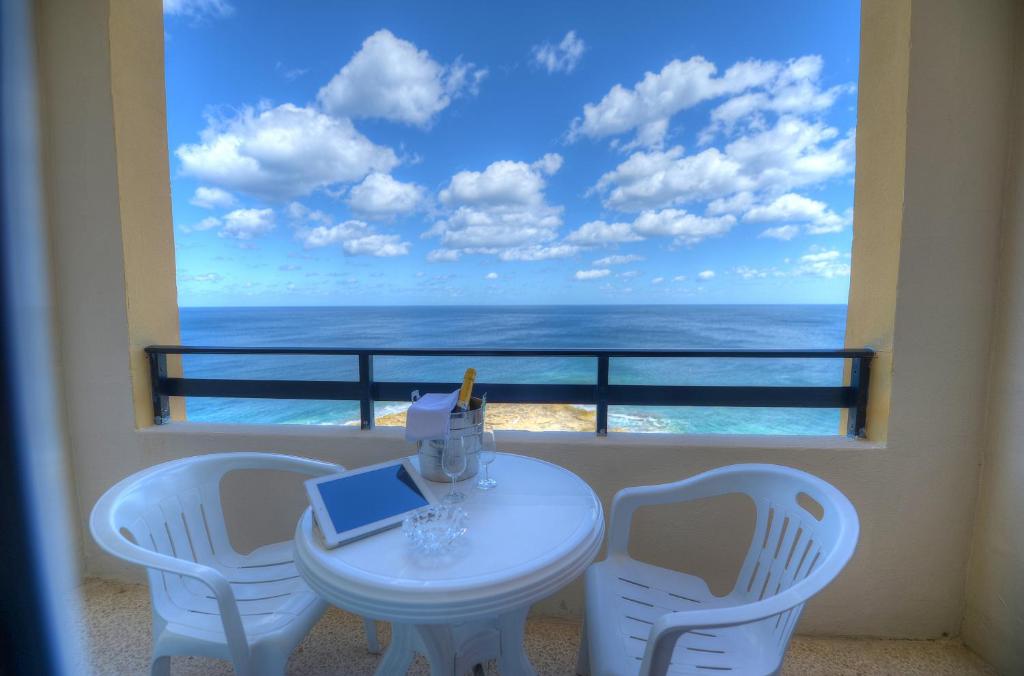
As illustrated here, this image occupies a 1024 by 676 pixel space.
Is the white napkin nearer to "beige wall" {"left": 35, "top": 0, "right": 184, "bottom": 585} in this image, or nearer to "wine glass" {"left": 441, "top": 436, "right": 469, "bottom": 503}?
"wine glass" {"left": 441, "top": 436, "right": 469, "bottom": 503}

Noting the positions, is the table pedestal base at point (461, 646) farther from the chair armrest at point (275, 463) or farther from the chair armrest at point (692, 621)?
the chair armrest at point (275, 463)

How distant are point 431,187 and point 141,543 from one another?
22.1 metres

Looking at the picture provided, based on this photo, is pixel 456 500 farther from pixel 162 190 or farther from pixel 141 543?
pixel 162 190

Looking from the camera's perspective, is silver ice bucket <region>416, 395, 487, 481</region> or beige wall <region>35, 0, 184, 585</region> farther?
beige wall <region>35, 0, 184, 585</region>

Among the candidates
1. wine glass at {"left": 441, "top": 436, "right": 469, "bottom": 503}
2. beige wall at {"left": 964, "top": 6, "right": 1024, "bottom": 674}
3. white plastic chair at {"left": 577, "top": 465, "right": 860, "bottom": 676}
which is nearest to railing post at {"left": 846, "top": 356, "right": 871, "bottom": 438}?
beige wall at {"left": 964, "top": 6, "right": 1024, "bottom": 674}

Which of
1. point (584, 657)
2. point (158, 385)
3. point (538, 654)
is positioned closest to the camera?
point (584, 657)

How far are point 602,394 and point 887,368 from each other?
1.12 metres

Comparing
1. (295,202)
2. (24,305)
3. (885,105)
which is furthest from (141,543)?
(295,202)

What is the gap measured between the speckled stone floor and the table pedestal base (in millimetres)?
424

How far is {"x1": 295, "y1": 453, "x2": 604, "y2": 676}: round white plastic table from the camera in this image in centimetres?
78

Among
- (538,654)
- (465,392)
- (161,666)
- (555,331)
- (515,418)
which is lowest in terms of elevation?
(538,654)

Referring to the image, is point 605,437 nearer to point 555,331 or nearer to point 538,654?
point 538,654

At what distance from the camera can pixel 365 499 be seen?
1051 mm

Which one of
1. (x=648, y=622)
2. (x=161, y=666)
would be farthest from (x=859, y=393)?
(x=161, y=666)
